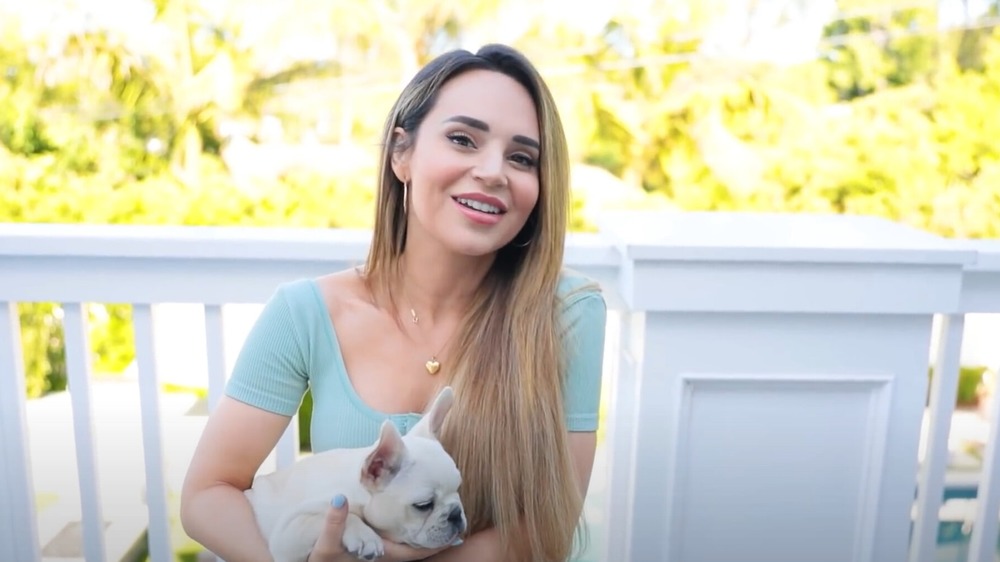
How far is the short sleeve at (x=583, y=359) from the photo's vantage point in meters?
1.04

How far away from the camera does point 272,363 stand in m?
1.00

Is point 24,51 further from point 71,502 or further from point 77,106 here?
point 71,502

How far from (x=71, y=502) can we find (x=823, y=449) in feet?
5.53

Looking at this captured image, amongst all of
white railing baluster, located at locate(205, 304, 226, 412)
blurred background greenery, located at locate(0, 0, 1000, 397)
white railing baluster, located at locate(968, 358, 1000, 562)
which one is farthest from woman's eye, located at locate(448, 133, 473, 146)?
blurred background greenery, located at locate(0, 0, 1000, 397)

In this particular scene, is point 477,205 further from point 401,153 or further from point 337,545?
point 337,545

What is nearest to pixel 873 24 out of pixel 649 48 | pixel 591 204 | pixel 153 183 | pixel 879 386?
pixel 649 48

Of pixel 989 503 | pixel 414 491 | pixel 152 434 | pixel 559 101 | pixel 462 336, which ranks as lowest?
pixel 989 503

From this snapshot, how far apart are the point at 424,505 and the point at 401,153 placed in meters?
0.42

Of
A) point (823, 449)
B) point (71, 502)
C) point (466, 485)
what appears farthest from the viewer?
point (71, 502)

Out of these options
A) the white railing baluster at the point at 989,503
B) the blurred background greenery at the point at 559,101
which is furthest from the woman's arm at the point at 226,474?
the blurred background greenery at the point at 559,101

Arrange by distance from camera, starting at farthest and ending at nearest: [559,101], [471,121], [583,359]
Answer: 1. [559,101]
2. [583,359]
3. [471,121]

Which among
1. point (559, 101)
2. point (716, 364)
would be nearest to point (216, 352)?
point (716, 364)

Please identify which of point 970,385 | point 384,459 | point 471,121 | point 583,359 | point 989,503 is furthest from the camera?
point 970,385

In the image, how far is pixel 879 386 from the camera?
1273 millimetres
